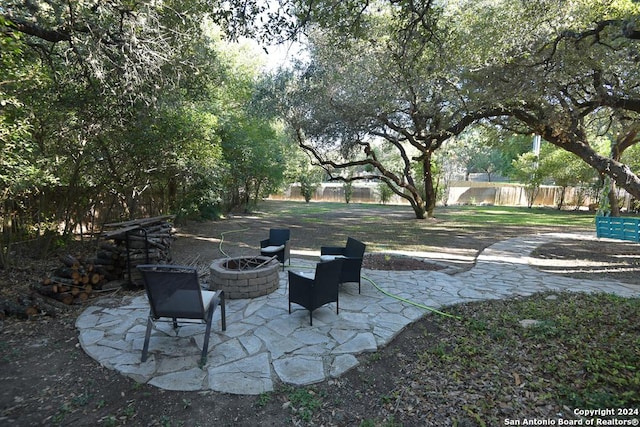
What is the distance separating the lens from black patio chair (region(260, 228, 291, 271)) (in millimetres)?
5504

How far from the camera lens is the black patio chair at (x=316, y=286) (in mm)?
3477

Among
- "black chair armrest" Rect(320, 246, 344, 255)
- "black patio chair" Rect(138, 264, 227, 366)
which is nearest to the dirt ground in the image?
"black patio chair" Rect(138, 264, 227, 366)

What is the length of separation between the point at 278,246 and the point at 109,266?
2.60 m

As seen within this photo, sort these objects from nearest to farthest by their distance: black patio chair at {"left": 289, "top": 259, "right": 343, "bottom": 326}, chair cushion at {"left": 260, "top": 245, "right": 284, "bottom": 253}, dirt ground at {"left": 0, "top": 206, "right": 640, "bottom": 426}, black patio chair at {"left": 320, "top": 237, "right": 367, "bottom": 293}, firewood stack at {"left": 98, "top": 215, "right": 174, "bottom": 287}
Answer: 1. dirt ground at {"left": 0, "top": 206, "right": 640, "bottom": 426}
2. black patio chair at {"left": 289, "top": 259, "right": 343, "bottom": 326}
3. black patio chair at {"left": 320, "top": 237, "right": 367, "bottom": 293}
4. firewood stack at {"left": 98, "top": 215, "right": 174, "bottom": 287}
5. chair cushion at {"left": 260, "top": 245, "right": 284, "bottom": 253}

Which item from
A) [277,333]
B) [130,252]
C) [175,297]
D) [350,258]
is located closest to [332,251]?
[350,258]

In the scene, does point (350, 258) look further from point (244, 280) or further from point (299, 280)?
point (244, 280)

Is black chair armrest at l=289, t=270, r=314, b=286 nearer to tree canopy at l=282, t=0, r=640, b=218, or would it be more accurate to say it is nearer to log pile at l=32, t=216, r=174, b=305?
log pile at l=32, t=216, r=174, b=305

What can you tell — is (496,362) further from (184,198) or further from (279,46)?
(184,198)

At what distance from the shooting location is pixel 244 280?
14.0 feet

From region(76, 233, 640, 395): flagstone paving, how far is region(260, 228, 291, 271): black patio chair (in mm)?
390

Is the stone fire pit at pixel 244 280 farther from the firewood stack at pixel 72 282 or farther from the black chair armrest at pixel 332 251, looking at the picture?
the firewood stack at pixel 72 282

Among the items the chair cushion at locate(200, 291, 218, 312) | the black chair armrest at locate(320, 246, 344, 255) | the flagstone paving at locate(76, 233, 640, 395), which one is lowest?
the flagstone paving at locate(76, 233, 640, 395)

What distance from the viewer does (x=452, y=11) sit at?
28.4 feet

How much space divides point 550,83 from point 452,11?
340cm
